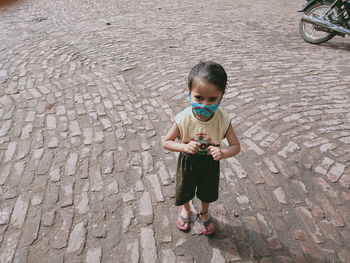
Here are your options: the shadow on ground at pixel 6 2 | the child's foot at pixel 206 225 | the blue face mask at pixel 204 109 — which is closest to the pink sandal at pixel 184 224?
the child's foot at pixel 206 225

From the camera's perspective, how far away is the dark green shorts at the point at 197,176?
6.48 ft

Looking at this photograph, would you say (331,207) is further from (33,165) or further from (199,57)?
(199,57)

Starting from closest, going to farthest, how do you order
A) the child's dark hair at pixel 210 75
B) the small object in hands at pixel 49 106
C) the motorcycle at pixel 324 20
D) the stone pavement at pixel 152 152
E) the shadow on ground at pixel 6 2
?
the child's dark hair at pixel 210 75
the stone pavement at pixel 152 152
the small object in hands at pixel 49 106
the motorcycle at pixel 324 20
the shadow on ground at pixel 6 2

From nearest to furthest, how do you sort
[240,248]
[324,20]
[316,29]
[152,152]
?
[240,248] → [152,152] → [324,20] → [316,29]

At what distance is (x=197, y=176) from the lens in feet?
6.81

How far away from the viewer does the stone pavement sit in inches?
91.4

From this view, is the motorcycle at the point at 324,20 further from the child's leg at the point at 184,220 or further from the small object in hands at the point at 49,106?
the small object in hands at the point at 49,106

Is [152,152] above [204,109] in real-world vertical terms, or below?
below

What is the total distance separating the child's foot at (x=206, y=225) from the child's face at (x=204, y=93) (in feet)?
3.57

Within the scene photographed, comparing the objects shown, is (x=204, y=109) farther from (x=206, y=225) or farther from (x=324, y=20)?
(x=324, y=20)

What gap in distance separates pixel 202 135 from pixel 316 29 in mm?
6458

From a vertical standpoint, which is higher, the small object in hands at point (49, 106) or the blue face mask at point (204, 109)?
the blue face mask at point (204, 109)

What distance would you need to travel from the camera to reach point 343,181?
9.43ft

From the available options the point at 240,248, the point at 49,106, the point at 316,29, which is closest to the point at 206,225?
the point at 240,248
